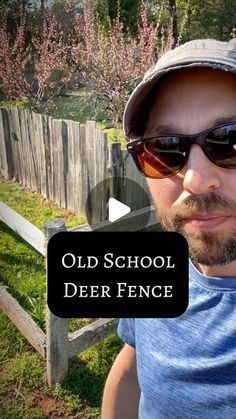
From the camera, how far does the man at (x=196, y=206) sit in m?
0.93

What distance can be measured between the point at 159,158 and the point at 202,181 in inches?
6.3

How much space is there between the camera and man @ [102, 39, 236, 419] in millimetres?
935

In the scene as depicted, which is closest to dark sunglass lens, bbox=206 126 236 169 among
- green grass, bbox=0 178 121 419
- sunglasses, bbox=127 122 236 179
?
sunglasses, bbox=127 122 236 179

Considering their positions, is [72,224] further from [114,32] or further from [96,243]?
[114,32]

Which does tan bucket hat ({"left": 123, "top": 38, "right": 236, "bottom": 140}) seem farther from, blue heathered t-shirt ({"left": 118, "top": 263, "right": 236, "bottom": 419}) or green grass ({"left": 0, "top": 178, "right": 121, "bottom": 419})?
green grass ({"left": 0, "top": 178, "right": 121, "bottom": 419})

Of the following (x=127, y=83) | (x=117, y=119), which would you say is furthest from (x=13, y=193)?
(x=127, y=83)

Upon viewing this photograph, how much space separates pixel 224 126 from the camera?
3.06ft

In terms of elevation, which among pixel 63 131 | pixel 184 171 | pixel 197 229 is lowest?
pixel 63 131

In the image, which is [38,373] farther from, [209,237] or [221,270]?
[209,237]

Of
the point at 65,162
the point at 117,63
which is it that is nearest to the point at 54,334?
the point at 65,162

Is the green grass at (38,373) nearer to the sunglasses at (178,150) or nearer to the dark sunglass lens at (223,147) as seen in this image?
the sunglasses at (178,150)

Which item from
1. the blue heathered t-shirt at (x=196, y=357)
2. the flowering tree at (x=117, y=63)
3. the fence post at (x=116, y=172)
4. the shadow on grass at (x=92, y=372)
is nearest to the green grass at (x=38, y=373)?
the shadow on grass at (x=92, y=372)

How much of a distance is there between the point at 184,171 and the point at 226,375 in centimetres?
52

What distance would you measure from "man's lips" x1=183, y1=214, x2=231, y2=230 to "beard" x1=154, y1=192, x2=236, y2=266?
0.04 ft
